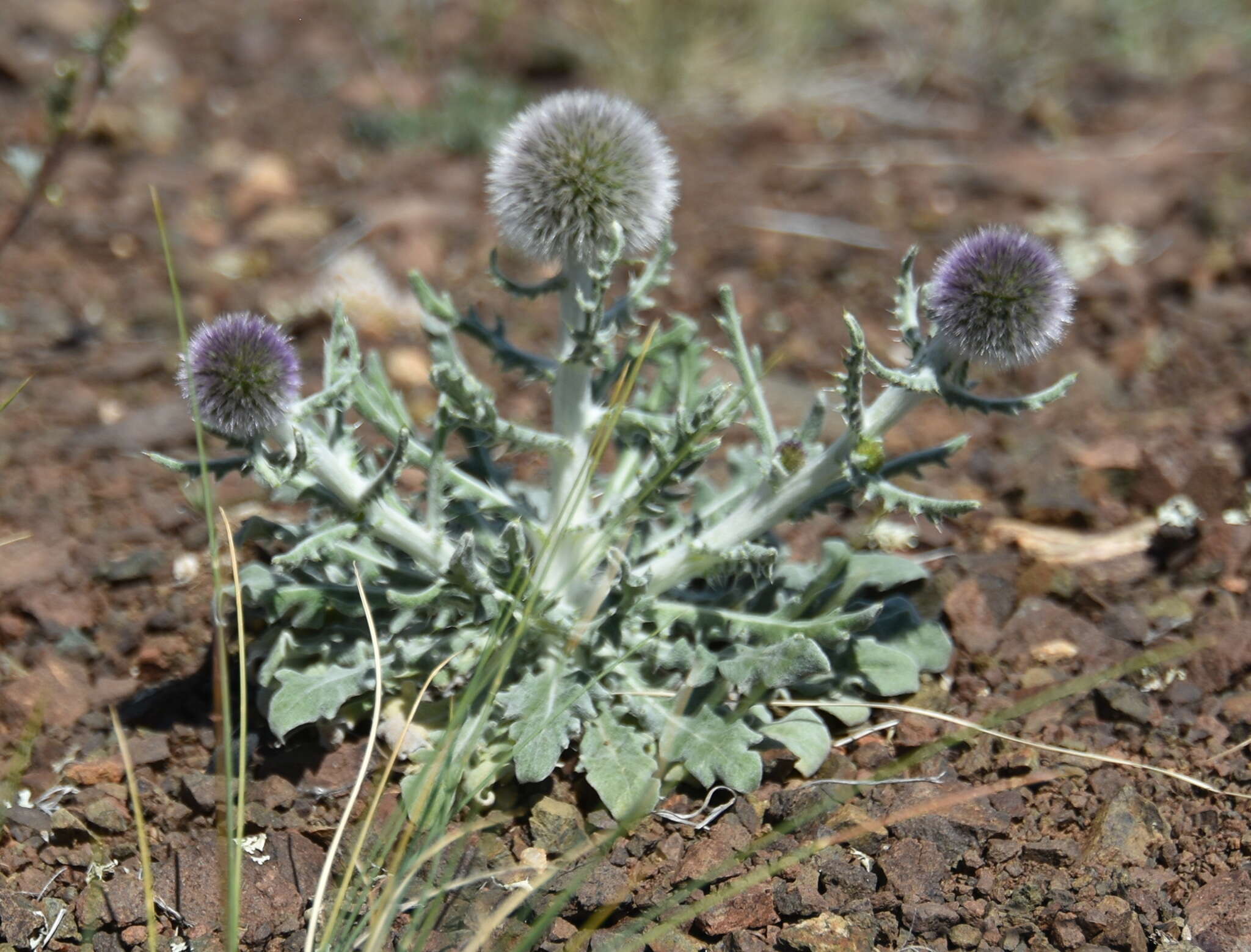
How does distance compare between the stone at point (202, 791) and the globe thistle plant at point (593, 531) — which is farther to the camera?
the stone at point (202, 791)

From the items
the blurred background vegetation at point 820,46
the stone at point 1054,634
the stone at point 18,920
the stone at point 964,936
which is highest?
the blurred background vegetation at point 820,46

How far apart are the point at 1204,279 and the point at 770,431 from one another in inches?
152

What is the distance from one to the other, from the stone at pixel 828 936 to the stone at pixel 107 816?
1.76 meters

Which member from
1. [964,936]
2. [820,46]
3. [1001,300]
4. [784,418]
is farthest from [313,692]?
[820,46]

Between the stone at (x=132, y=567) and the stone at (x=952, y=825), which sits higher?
the stone at (x=132, y=567)

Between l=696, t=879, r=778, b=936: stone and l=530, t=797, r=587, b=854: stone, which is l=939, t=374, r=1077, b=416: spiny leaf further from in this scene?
l=530, t=797, r=587, b=854: stone

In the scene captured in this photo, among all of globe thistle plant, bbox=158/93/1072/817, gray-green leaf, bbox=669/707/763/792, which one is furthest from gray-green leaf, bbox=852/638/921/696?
gray-green leaf, bbox=669/707/763/792

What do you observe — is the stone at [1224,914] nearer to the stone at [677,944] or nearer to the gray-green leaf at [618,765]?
the stone at [677,944]

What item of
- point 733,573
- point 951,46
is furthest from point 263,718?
point 951,46

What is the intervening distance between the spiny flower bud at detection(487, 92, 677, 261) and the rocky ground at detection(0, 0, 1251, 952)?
152cm

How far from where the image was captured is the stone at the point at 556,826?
3197 millimetres

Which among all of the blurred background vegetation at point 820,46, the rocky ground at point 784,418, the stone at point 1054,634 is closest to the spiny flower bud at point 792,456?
the rocky ground at point 784,418

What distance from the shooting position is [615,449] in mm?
4953

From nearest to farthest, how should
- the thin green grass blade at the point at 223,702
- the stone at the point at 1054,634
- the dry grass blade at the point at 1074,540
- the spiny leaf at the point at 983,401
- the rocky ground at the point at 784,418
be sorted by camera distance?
the thin green grass blade at the point at 223,702, the rocky ground at the point at 784,418, the spiny leaf at the point at 983,401, the stone at the point at 1054,634, the dry grass blade at the point at 1074,540
